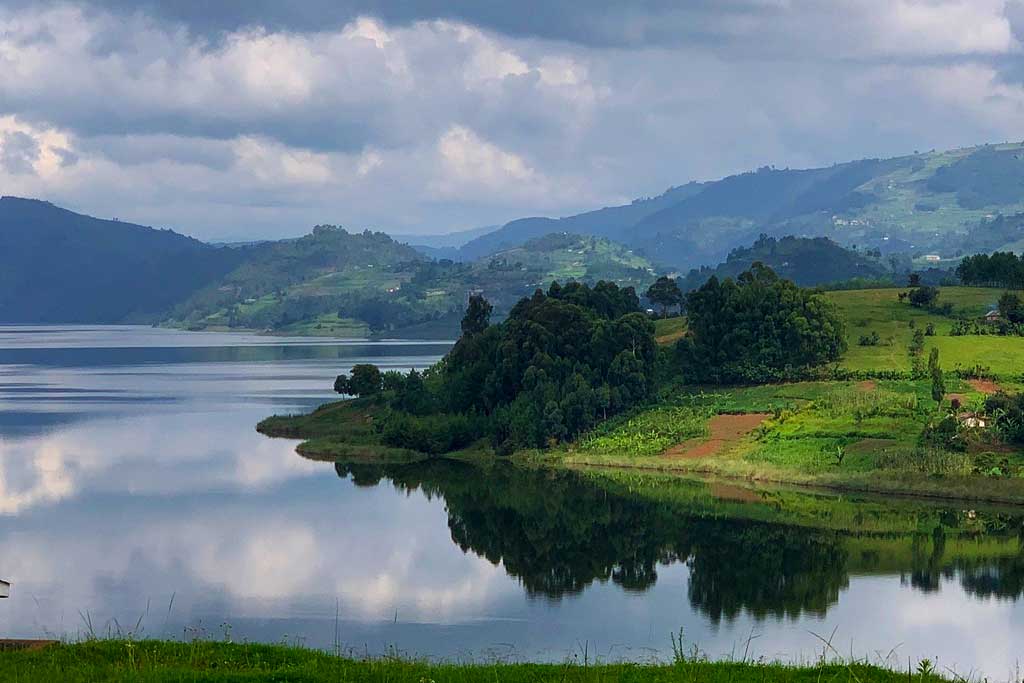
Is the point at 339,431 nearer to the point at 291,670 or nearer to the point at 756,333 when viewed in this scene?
the point at 756,333

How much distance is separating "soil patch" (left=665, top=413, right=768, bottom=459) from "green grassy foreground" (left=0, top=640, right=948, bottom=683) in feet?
190

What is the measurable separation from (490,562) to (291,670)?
34.7 meters

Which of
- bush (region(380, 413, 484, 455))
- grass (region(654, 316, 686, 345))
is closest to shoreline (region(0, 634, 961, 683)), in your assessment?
bush (region(380, 413, 484, 455))

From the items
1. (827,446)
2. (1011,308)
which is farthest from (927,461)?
(1011,308)

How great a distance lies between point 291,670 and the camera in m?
26.7

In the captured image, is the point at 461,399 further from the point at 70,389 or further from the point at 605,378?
the point at 70,389

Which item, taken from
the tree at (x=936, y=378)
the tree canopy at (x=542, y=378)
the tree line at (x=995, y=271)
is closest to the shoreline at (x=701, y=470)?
the tree canopy at (x=542, y=378)

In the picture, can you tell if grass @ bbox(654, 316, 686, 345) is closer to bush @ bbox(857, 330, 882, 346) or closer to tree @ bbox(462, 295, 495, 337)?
tree @ bbox(462, 295, 495, 337)

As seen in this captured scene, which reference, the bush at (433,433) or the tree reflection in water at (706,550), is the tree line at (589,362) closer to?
the bush at (433,433)

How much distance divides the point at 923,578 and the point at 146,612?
3141cm

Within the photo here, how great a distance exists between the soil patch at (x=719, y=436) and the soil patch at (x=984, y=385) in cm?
1428

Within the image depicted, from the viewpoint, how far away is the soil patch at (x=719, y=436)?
3440 inches

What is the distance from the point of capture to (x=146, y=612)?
4900 centimetres

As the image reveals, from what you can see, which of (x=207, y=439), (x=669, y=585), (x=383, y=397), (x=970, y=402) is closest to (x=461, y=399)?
Answer: (x=383, y=397)
